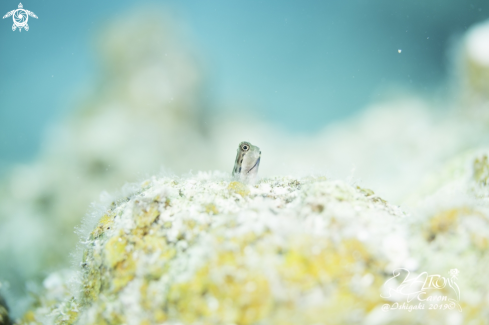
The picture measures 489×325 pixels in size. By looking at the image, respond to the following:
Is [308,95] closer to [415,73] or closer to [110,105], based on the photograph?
[415,73]

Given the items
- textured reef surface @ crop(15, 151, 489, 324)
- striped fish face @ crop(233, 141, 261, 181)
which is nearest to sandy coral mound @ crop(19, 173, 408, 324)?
textured reef surface @ crop(15, 151, 489, 324)

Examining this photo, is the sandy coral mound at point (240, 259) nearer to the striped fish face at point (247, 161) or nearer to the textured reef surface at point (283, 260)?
the textured reef surface at point (283, 260)

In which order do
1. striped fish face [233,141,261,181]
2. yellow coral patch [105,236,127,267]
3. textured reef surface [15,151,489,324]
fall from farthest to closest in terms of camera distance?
striped fish face [233,141,261,181]
yellow coral patch [105,236,127,267]
textured reef surface [15,151,489,324]

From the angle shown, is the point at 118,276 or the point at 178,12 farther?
the point at 178,12

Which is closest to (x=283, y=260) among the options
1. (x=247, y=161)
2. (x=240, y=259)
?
(x=240, y=259)

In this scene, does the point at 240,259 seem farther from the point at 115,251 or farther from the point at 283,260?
the point at 115,251

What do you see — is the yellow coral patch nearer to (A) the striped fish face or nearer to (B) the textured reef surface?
(B) the textured reef surface

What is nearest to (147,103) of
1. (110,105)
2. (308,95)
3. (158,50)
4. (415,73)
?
(110,105)

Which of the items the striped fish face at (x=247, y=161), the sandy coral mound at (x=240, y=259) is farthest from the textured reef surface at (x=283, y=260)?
the striped fish face at (x=247, y=161)
